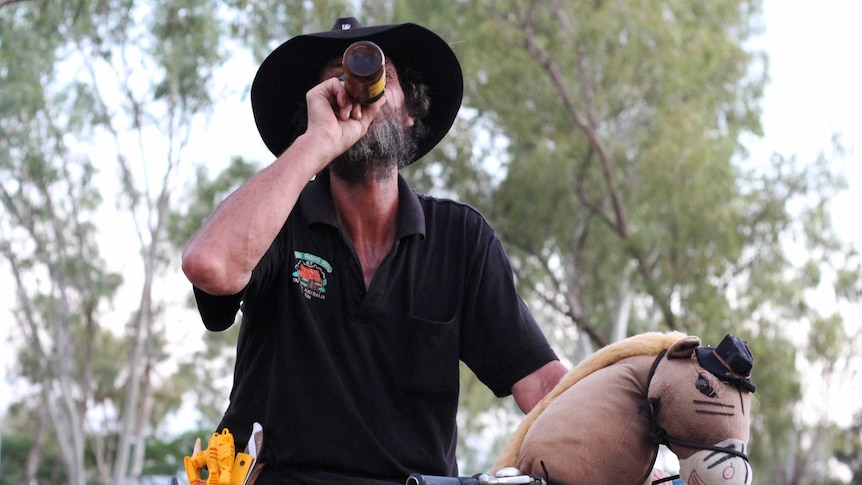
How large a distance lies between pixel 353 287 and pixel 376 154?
1.13 feet

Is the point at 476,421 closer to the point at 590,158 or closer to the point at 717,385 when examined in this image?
the point at 590,158

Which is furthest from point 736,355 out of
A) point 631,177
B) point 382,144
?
point 631,177

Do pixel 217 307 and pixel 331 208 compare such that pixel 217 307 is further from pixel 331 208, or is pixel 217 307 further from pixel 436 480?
pixel 436 480

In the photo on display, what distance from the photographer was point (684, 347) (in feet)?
7.25

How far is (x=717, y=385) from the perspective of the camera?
7.02ft

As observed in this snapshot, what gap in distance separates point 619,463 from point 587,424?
0.33ft

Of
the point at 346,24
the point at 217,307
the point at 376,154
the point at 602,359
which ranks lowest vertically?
the point at 602,359

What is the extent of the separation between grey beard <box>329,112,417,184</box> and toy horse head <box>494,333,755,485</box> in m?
0.82

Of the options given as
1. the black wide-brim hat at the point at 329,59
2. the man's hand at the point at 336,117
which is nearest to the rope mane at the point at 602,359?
the man's hand at the point at 336,117

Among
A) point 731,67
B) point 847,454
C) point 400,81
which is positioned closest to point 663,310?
point 731,67

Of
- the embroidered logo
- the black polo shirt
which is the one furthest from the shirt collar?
the embroidered logo

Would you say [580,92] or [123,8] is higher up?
[123,8]

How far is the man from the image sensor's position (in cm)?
238

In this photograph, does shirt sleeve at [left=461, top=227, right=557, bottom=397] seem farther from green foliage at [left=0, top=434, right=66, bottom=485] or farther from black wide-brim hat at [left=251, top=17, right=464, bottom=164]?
green foliage at [left=0, top=434, right=66, bottom=485]
